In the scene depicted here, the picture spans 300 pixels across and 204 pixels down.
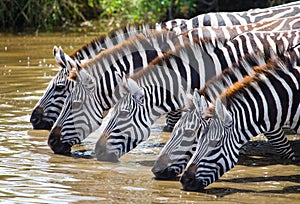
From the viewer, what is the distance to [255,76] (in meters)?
7.94

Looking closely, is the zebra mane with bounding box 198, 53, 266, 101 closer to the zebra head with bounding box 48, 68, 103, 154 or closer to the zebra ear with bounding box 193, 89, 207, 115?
the zebra ear with bounding box 193, 89, 207, 115

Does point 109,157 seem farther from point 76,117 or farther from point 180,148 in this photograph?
point 180,148

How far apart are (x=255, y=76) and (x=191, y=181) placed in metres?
1.27

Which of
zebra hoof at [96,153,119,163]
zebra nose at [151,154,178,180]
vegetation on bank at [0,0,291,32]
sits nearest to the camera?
zebra nose at [151,154,178,180]

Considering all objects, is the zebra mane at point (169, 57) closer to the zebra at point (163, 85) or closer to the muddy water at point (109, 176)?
the zebra at point (163, 85)

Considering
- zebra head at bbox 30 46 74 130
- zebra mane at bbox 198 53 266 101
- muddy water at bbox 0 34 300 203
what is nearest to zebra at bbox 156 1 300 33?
muddy water at bbox 0 34 300 203

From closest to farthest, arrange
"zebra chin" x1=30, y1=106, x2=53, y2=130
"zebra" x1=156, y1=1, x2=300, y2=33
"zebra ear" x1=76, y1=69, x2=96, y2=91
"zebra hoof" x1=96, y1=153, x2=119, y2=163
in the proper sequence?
"zebra hoof" x1=96, y1=153, x2=119, y2=163 → "zebra ear" x1=76, y1=69, x2=96, y2=91 → "zebra chin" x1=30, y1=106, x2=53, y2=130 → "zebra" x1=156, y1=1, x2=300, y2=33

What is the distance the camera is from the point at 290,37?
923 cm

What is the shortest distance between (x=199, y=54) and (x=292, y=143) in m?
1.78

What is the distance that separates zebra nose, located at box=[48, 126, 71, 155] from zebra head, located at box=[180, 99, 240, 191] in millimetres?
Result: 2157

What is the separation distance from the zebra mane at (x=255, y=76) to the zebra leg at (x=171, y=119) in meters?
2.85

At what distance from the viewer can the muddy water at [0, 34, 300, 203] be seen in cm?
733

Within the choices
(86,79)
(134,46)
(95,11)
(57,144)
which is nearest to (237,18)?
(134,46)

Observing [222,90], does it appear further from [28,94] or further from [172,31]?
[28,94]
